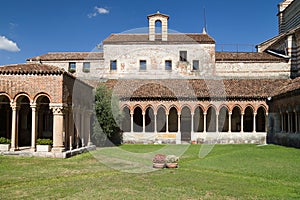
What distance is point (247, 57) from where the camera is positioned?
37.2m

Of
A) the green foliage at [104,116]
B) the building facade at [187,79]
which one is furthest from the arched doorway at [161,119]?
the green foliage at [104,116]

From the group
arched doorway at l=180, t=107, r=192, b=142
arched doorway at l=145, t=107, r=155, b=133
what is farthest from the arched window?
arched doorway at l=180, t=107, r=192, b=142

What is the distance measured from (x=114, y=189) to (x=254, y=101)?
2324cm

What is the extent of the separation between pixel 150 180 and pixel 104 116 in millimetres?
15389

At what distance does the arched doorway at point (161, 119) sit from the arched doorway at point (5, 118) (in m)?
15.0

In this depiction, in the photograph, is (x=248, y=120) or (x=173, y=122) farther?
(x=173, y=122)

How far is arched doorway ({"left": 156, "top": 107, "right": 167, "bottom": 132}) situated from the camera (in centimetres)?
3353

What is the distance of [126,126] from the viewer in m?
32.5

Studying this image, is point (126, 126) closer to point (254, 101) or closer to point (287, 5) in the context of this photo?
point (254, 101)

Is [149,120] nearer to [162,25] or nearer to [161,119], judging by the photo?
[161,119]

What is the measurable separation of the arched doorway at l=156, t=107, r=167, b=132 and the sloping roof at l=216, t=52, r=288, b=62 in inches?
364

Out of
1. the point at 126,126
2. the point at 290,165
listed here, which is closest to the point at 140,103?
the point at 126,126

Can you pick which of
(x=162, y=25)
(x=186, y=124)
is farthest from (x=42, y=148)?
(x=162, y=25)

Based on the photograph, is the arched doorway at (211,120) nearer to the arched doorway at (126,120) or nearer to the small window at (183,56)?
the small window at (183,56)
